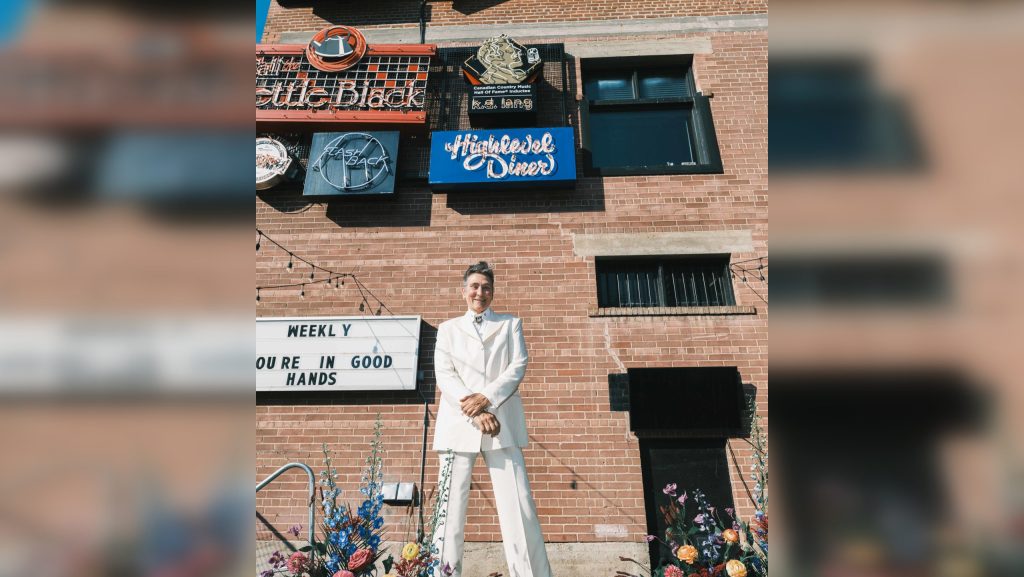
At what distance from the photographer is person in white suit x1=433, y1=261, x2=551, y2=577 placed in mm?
4422

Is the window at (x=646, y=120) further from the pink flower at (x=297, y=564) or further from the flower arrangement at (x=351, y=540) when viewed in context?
the pink flower at (x=297, y=564)

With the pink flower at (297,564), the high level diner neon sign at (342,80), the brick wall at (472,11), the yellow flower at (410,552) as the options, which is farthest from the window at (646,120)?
the pink flower at (297,564)

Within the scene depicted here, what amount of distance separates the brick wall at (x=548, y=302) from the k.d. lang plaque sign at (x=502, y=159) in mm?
362

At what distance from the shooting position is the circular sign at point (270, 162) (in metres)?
8.95

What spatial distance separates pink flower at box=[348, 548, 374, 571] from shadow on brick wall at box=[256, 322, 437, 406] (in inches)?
148

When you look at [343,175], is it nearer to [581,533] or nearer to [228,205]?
[581,533]

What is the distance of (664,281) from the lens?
8.59 metres

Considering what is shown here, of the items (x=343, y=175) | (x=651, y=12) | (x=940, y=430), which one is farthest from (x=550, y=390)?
(x=651, y=12)

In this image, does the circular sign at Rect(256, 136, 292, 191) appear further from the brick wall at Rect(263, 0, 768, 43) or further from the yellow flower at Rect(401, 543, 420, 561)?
the yellow flower at Rect(401, 543, 420, 561)

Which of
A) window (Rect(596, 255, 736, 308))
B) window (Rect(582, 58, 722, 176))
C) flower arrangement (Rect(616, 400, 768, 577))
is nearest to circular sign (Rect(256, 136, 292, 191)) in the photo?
window (Rect(582, 58, 722, 176))

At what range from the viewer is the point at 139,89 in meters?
1.57

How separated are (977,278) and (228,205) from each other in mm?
1722

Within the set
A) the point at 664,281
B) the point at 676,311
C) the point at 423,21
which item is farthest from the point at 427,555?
the point at 423,21

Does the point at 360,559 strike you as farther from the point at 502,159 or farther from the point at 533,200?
the point at 502,159
